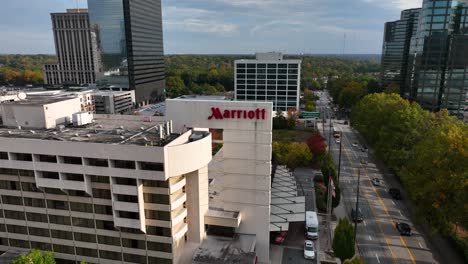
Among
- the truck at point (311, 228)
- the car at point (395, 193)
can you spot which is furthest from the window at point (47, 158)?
the car at point (395, 193)

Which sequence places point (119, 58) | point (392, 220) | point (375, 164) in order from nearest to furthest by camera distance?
point (392, 220) < point (375, 164) < point (119, 58)

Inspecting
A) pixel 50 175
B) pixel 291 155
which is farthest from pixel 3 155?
pixel 291 155

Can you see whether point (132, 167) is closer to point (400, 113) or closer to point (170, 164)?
point (170, 164)

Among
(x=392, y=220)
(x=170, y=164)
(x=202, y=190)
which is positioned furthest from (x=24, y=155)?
(x=392, y=220)

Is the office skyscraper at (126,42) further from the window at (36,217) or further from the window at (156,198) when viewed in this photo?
the window at (156,198)

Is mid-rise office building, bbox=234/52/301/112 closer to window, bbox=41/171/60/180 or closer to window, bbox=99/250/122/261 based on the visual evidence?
window, bbox=99/250/122/261

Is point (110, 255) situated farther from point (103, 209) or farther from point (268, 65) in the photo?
point (268, 65)
